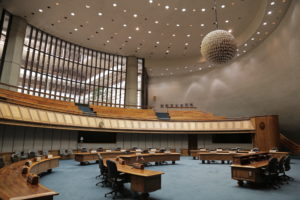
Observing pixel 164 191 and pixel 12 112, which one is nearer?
pixel 164 191

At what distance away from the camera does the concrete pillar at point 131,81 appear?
19250mm

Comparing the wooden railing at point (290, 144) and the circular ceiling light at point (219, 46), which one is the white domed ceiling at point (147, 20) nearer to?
the wooden railing at point (290, 144)

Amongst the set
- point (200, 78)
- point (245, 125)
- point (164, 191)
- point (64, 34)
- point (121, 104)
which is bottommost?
point (164, 191)

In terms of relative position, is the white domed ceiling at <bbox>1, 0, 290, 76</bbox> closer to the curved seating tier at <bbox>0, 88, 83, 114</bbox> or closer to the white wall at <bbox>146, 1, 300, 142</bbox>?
→ the white wall at <bbox>146, 1, 300, 142</bbox>

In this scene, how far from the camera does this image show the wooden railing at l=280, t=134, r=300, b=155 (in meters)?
12.7

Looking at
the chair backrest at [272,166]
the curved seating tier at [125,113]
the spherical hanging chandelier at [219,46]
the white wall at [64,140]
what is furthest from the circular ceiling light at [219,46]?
the curved seating tier at [125,113]

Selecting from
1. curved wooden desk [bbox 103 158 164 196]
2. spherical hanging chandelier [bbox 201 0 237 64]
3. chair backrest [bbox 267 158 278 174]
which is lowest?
curved wooden desk [bbox 103 158 164 196]

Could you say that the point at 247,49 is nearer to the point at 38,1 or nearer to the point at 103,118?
the point at 103,118

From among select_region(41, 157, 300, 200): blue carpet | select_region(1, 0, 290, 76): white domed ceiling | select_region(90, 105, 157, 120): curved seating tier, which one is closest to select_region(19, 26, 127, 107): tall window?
select_region(1, 0, 290, 76): white domed ceiling

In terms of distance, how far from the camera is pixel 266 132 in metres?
13.4

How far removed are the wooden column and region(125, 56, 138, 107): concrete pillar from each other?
36.2 feet

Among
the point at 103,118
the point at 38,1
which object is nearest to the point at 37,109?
the point at 103,118

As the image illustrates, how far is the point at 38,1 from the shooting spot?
1227 cm

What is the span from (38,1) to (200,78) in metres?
16.2
